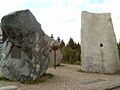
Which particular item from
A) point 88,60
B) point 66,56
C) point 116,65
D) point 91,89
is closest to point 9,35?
point 91,89

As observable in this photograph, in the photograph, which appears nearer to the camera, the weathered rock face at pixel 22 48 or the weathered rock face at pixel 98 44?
the weathered rock face at pixel 22 48

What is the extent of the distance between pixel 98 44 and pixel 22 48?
5.66 metres

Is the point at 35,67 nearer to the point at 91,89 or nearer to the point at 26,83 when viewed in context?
the point at 26,83

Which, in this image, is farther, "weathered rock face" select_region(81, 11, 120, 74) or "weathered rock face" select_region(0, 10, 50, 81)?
"weathered rock face" select_region(81, 11, 120, 74)

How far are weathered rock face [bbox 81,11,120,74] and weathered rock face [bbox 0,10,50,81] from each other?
470 centimetres

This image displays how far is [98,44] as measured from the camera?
1448 centimetres

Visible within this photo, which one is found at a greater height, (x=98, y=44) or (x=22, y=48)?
(x=98, y=44)

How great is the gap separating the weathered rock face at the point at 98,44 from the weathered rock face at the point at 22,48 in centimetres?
470

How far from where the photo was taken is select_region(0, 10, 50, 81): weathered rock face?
9.94 metres

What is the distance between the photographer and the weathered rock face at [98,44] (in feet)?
46.5

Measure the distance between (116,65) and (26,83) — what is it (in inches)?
258

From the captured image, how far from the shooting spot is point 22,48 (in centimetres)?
1021

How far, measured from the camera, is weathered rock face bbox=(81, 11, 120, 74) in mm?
14180

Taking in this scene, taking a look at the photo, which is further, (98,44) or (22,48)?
(98,44)
